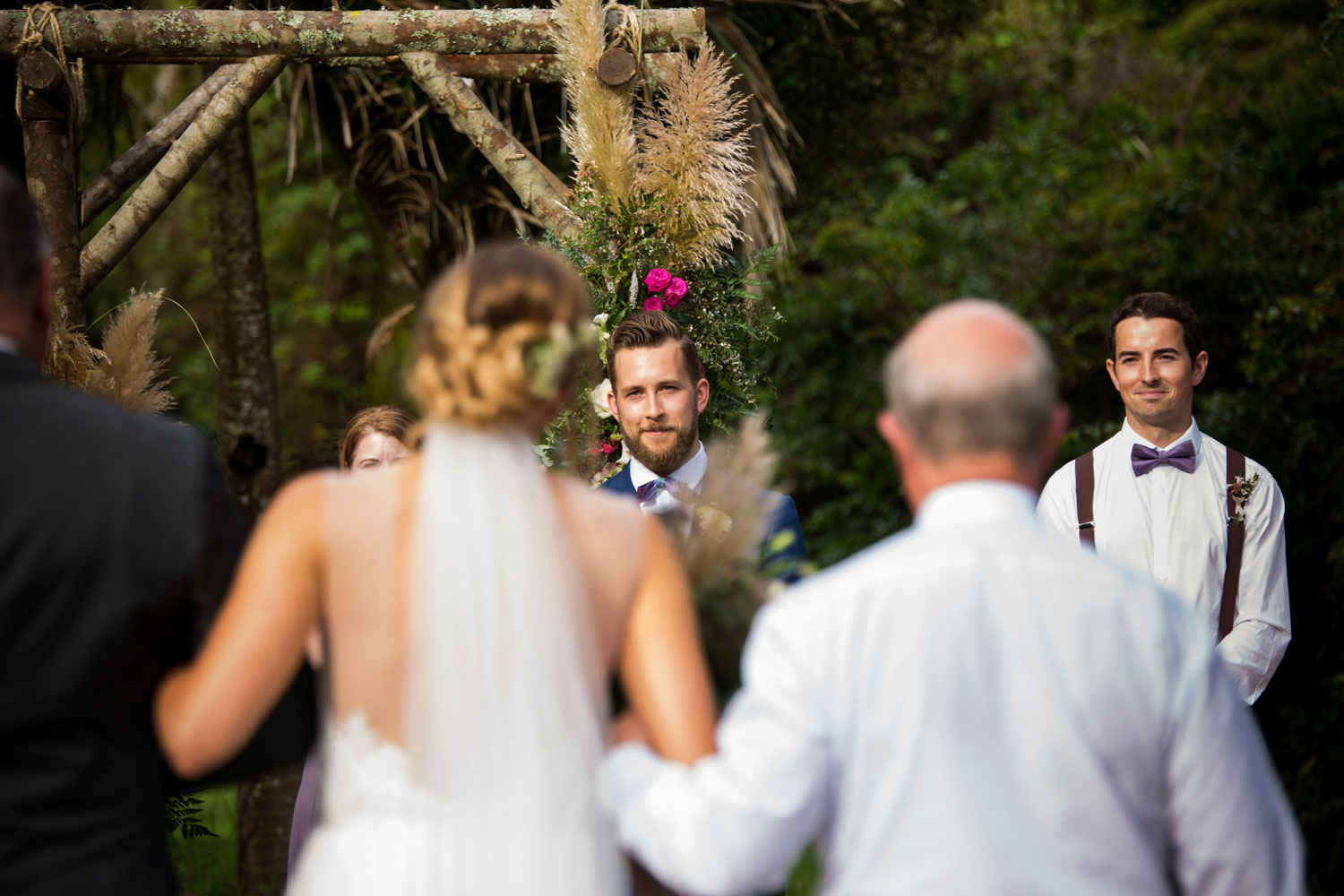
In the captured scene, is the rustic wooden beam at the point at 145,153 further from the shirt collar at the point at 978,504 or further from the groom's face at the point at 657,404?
the shirt collar at the point at 978,504

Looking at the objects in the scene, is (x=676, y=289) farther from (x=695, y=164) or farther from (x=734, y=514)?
(x=734, y=514)

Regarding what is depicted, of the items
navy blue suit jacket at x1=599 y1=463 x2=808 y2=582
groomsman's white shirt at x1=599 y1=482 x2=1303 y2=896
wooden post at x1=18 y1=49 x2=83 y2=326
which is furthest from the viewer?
wooden post at x1=18 y1=49 x2=83 y2=326

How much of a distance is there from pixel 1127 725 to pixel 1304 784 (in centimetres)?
508

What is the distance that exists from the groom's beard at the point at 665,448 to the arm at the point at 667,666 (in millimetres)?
1776

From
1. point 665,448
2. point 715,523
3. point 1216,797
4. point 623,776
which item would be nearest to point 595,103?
point 665,448

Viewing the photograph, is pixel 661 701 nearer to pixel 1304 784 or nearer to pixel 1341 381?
pixel 1304 784

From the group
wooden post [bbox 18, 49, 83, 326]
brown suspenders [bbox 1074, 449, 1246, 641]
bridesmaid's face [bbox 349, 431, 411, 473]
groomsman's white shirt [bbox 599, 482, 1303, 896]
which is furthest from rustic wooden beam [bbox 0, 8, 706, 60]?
groomsman's white shirt [bbox 599, 482, 1303, 896]

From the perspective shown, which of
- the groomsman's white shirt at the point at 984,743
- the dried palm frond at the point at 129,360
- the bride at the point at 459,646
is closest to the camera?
the groomsman's white shirt at the point at 984,743

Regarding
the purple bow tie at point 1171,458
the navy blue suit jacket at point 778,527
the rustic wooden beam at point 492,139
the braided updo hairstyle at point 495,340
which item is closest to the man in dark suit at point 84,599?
the braided updo hairstyle at point 495,340

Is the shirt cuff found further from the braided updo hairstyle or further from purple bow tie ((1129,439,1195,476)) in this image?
purple bow tie ((1129,439,1195,476))

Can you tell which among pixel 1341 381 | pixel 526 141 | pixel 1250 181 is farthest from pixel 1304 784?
pixel 526 141

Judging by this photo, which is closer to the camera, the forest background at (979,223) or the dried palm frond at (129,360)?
the dried palm frond at (129,360)

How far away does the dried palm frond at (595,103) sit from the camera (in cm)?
387

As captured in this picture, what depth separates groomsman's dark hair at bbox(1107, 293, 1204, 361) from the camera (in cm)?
396
